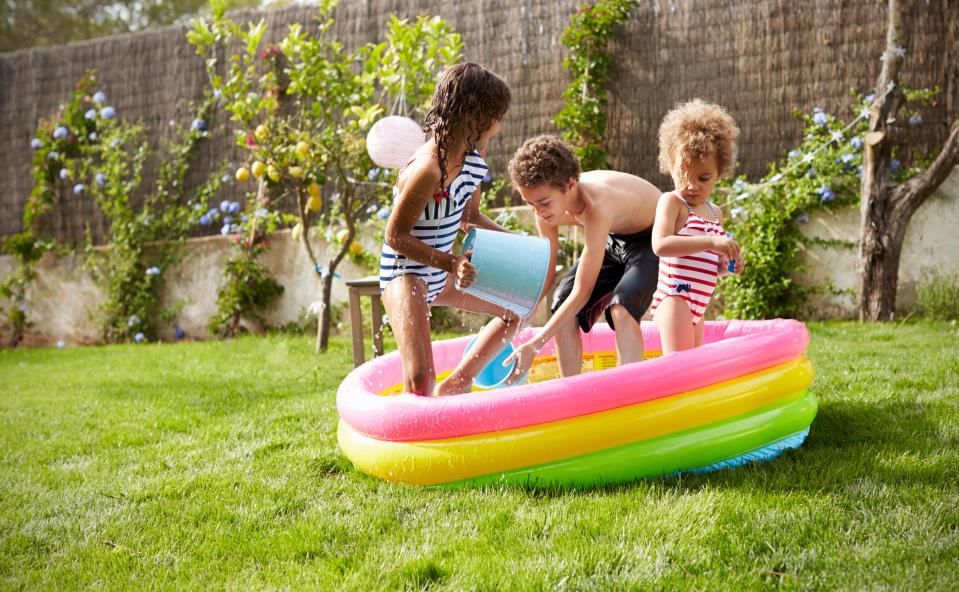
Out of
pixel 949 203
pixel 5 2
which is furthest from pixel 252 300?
pixel 5 2

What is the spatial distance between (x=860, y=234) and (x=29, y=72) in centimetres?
828

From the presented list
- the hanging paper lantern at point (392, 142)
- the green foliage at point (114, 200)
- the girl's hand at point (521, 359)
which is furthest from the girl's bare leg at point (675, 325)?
the green foliage at point (114, 200)

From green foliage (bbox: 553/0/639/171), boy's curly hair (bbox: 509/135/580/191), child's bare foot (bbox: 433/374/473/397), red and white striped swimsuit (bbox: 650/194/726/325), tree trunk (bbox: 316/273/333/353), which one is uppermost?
green foliage (bbox: 553/0/639/171)

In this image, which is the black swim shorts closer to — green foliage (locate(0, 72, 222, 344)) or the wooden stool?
the wooden stool

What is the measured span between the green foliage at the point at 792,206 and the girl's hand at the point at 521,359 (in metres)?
2.75

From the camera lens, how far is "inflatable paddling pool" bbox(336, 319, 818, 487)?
2547 mm

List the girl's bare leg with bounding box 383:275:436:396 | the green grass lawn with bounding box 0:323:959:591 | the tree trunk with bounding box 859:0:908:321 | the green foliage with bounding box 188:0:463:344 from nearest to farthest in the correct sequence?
the green grass lawn with bounding box 0:323:959:591
the girl's bare leg with bounding box 383:275:436:396
the tree trunk with bounding box 859:0:908:321
the green foliage with bounding box 188:0:463:344

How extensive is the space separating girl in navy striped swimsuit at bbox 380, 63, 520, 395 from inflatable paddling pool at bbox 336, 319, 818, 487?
0.93ft

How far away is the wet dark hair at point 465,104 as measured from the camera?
2.77m

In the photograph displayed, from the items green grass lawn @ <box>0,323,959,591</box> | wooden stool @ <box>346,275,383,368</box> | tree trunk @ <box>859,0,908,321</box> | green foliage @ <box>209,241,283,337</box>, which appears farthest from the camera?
green foliage @ <box>209,241,283,337</box>

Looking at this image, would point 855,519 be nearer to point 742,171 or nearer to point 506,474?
point 506,474

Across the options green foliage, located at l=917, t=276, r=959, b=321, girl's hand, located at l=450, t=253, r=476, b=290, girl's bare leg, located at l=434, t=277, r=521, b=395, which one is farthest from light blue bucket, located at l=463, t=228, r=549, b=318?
green foliage, located at l=917, t=276, r=959, b=321

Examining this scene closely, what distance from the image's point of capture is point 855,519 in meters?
2.15

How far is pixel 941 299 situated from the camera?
18.0 ft
